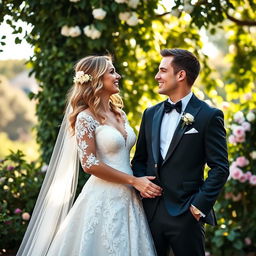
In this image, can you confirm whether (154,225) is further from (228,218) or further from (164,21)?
(164,21)

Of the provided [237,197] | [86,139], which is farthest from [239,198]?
[86,139]

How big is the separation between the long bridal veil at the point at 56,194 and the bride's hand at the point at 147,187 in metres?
0.63

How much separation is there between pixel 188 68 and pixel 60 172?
1.24m

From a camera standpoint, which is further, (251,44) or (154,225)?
(251,44)

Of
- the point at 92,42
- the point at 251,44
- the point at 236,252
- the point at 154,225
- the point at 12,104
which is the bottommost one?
the point at 236,252

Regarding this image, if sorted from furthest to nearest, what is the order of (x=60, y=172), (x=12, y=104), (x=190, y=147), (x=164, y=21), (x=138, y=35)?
(x=12, y=104), (x=164, y=21), (x=138, y=35), (x=60, y=172), (x=190, y=147)

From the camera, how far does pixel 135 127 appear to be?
6.36 metres

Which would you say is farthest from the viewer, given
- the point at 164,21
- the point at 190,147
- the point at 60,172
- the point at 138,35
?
the point at 164,21

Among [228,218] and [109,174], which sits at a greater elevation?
[109,174]

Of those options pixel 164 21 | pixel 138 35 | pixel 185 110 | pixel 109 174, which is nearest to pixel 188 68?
pixel 185 110

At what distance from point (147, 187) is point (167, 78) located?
75 cm

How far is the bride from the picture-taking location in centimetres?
378

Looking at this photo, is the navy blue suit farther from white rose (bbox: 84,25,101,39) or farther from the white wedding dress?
white rose (bbox: 84,25,101,39)

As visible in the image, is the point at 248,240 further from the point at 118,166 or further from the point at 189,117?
the point at 189,117
